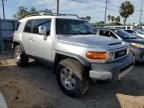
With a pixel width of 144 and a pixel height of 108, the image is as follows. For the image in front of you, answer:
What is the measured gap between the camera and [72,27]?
5.63m

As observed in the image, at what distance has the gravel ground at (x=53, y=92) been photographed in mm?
4289

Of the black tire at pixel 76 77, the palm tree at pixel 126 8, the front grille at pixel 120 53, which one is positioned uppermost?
the palm tree at pixel 126 8

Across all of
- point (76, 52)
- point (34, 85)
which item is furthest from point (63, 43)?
point (34, 85)

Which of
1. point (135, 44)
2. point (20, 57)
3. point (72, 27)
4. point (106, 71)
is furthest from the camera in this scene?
point (135, 44)

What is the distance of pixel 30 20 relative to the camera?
652cm

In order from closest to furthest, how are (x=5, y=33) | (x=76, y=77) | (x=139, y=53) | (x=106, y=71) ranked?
(x=106, y=71)
(x=76, y=77)
(x=139, y=53)
(x=5, y=33)

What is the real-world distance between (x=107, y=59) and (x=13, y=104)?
229cm

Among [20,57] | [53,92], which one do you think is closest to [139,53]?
[53,92]

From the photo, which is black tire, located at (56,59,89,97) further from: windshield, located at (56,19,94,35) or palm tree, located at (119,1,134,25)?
palm tree, located at (119,1,134,25)

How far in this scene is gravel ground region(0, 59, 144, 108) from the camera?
429 cm

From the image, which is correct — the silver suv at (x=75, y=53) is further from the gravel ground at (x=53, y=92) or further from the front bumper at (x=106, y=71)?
the gravel ground at (x=53, y=92)

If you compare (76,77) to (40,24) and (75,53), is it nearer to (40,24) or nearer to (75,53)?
(75,53)

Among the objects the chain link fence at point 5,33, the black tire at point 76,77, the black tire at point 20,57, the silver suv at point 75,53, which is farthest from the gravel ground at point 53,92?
the chain link fence at point 5,33

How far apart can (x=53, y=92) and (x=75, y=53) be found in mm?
1260
